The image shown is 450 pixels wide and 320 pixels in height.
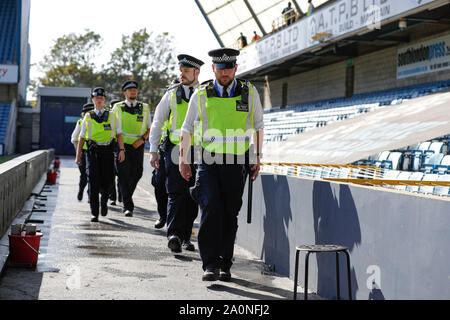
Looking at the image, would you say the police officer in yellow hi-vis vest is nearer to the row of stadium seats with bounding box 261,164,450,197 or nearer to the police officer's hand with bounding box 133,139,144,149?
the police officer's hand with bounding box 133,139,144,149

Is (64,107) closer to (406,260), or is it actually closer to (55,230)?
(55,230)

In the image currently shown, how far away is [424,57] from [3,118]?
28.5 meters

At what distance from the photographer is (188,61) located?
679cm

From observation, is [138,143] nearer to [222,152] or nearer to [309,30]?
[222,152]

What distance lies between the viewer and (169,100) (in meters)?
6.95

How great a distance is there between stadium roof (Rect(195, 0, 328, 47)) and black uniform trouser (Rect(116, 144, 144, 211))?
22992 millimetres

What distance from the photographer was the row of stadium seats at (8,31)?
138 ft

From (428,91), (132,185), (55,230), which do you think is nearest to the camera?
(55,230)

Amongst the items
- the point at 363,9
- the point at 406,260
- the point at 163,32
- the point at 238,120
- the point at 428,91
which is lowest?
the point at 406,260

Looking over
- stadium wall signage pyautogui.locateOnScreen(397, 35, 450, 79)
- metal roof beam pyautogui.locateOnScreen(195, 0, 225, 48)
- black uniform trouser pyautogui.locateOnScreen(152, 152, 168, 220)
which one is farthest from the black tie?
metal roof beam pyautogui.locateOnScreen(195, 0, 225, 48)

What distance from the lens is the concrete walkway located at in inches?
182

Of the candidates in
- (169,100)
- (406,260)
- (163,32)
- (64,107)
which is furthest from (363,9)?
(163,32)
